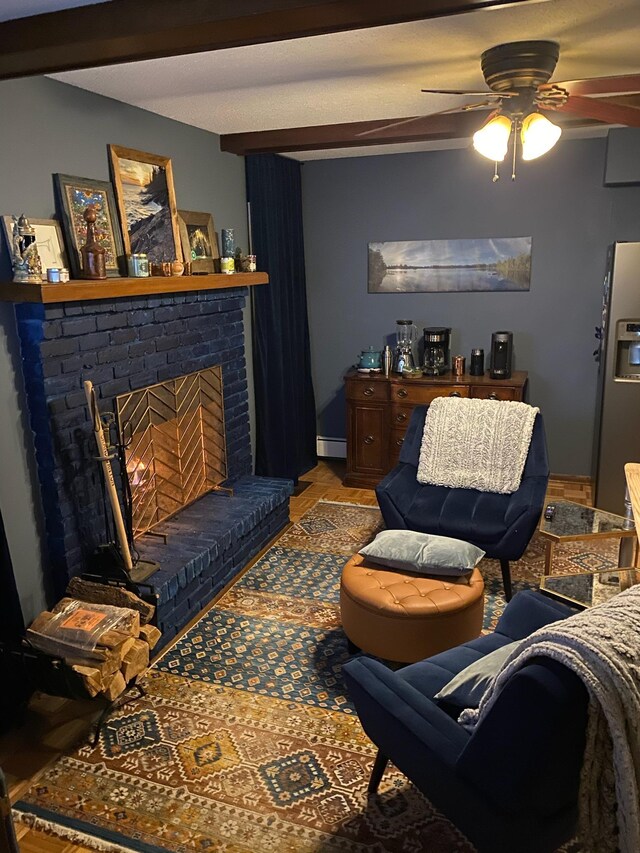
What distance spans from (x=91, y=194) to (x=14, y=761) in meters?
2.39

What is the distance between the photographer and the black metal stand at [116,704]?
2529mm

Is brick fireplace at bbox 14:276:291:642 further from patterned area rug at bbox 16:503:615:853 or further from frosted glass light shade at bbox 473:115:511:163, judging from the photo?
frosted glass light shade at bbox 473:115:511:163

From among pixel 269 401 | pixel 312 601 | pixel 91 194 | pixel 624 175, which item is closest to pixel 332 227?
pixel 269 401

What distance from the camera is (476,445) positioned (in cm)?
381

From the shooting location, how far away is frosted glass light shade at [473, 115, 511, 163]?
8.53ft

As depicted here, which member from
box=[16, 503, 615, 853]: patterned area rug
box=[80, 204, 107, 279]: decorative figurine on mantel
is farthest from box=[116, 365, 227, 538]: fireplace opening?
box=[16, 503, 615, 853]: patterned area rug

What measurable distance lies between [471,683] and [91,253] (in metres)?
2.30

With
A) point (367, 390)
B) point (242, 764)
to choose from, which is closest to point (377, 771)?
point (242, 764)

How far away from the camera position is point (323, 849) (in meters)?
2.04

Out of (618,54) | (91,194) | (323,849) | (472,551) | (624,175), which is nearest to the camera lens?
(323,849)

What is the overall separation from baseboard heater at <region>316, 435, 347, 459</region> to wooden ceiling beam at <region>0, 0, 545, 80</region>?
4045 millimetres

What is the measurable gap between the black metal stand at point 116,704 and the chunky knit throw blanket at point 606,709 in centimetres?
158

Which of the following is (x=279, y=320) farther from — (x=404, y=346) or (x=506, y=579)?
(x=506, y=579)

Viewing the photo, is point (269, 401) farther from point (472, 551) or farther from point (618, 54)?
point (618, 54)
